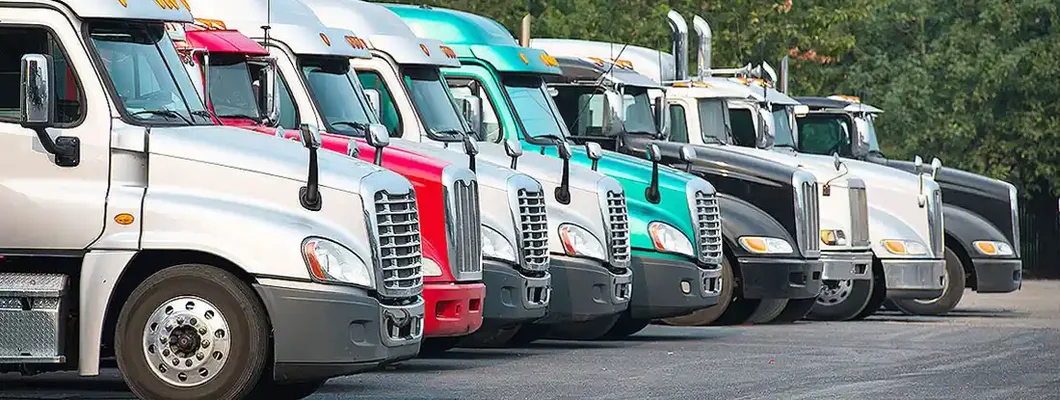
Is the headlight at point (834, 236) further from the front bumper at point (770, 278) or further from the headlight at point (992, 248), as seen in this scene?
the headlight at point (992, 248)

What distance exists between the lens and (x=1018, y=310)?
27734 millimetres

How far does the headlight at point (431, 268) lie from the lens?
14656 mm

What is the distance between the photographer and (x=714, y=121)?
969 inches

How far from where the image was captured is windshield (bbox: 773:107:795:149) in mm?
26547

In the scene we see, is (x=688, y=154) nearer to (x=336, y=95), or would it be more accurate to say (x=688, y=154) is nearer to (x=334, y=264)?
(x=336, y=95)

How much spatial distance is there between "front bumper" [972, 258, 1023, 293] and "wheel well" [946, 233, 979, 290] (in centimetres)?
8

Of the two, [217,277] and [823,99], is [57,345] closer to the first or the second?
[217,277]

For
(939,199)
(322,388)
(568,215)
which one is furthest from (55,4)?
(939,199)

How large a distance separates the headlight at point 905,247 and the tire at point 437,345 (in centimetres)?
791

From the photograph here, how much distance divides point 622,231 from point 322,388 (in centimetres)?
449

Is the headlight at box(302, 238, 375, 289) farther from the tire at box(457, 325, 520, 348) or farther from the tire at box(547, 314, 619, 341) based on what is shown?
the tire at box(547, 314, 619, 341)

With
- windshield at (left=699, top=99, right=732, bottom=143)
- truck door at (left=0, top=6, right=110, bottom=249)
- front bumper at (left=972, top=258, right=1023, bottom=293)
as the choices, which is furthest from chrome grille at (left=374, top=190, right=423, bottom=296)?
front bumper at (left=972, top=258, right=1023, bottom=293)

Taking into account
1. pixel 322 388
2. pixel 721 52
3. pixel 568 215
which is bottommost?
pixel 322 388

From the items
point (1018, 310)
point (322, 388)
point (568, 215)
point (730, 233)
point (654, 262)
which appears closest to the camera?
point (322, 388)
